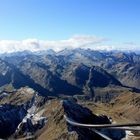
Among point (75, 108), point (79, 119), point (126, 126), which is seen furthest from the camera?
point (75, 108)

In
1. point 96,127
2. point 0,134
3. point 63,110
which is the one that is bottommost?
point 0,134

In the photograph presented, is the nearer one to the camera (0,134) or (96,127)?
(96,127)

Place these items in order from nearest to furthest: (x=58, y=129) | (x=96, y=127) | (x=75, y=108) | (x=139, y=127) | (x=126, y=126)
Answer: (x=139, y=127) < (x=126, y=126) < (x=96, y=127) < (x=58, y=129) < (x=75, y=108)

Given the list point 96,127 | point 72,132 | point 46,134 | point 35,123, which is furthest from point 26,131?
point 96,127

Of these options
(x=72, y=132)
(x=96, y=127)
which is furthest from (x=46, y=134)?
(x=96, y=127)

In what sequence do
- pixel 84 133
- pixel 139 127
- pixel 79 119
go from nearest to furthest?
1. pixel 139 127
2. pixel 84 133
3. pixel 79 119

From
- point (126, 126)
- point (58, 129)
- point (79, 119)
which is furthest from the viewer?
point (79, 119)

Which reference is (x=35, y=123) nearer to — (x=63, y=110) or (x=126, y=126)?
(x=63, y=110)

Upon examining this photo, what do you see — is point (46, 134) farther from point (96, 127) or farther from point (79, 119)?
point (96, 127)

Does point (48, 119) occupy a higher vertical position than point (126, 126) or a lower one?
lower
